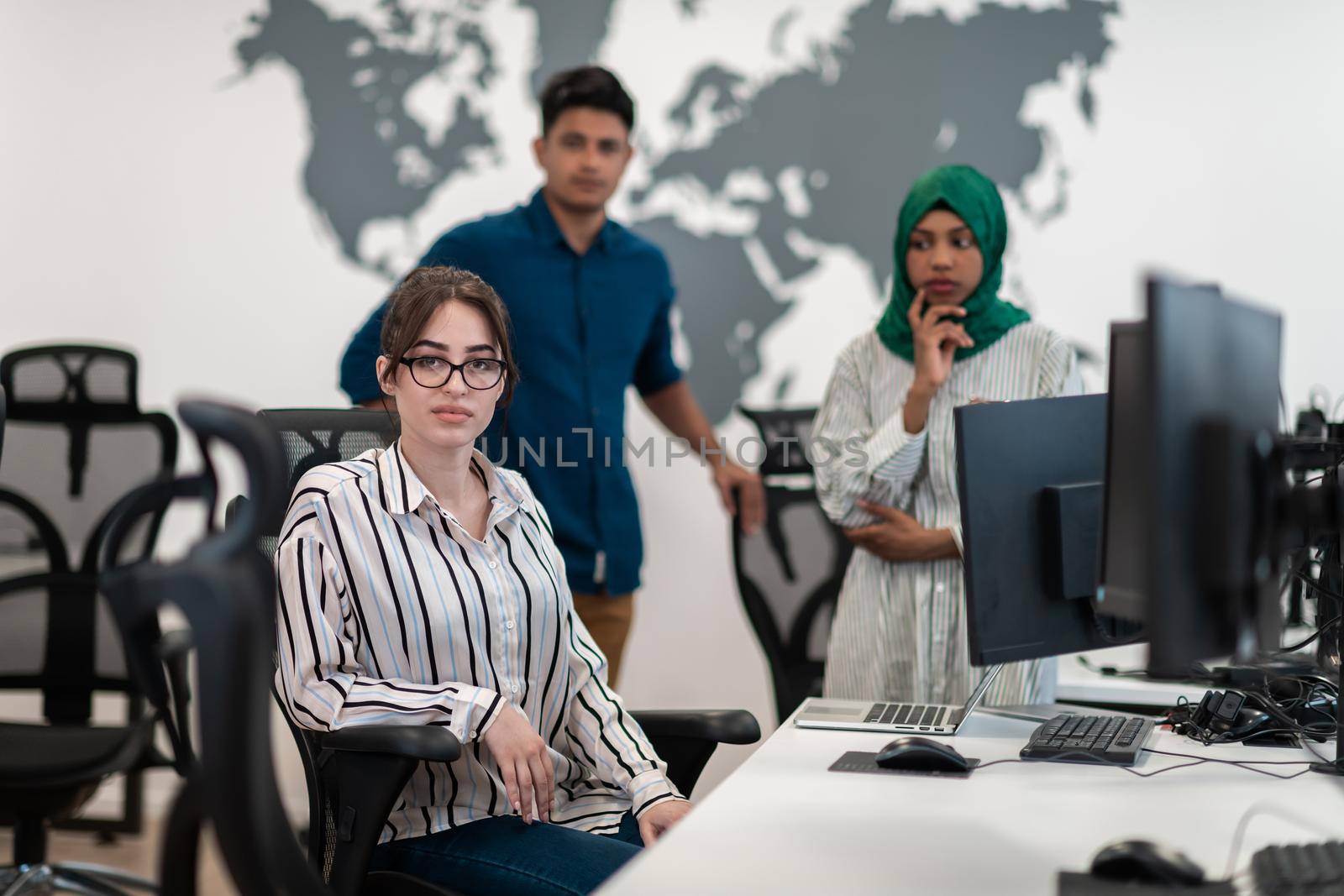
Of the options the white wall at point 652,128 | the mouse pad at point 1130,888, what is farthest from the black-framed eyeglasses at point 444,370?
the white wall at point 652,128

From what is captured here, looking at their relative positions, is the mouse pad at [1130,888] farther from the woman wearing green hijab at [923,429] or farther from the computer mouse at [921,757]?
the woman wearing green hijab at [923,429]

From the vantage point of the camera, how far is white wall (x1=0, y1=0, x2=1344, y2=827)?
3.19m

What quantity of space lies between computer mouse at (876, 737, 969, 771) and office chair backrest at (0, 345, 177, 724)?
1.95m

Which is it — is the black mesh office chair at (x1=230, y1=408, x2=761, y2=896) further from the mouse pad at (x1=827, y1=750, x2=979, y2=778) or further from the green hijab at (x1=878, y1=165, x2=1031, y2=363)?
the green hijab at (x1=878, y1=165, x2=1031, y2=363)

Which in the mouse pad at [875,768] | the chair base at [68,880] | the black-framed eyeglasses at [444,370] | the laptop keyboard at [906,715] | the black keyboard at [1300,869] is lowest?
the chair base at [68,880]

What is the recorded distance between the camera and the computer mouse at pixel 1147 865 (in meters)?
1.06

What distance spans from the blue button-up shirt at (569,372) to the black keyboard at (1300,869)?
1.69 meters

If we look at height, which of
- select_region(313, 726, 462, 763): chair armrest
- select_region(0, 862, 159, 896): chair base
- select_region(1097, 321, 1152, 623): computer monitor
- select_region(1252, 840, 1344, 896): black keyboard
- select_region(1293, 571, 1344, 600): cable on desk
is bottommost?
select_region(0, 862, 159, 896): chair base

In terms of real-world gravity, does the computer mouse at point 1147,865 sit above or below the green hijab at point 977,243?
below

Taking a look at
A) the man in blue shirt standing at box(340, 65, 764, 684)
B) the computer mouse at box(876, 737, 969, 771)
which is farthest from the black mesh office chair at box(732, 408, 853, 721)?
the computer mouse at box(876, 737, 969, 771)

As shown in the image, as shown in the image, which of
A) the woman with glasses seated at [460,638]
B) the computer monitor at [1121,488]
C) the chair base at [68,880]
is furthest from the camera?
the chair base at [68,880]

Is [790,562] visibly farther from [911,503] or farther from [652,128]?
[652,128]

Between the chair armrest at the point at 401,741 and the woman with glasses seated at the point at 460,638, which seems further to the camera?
the woman with glasses seated at the point at 460,638

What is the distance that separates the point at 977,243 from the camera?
2188 mm
